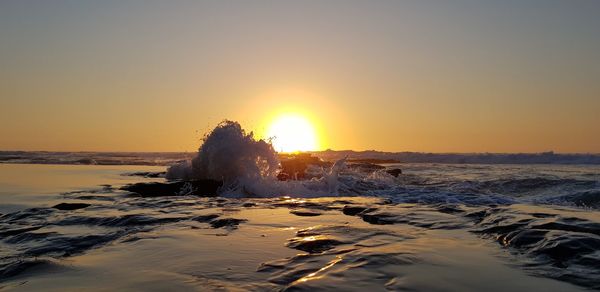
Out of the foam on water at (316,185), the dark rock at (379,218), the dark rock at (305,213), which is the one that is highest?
the foam on water at (316,185)

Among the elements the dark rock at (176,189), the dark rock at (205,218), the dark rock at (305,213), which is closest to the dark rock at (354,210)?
the dark rock at (305,213)

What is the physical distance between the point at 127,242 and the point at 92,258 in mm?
689

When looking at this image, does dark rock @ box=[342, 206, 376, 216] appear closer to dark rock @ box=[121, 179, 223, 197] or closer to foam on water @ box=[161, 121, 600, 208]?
foam on water @ box=[161, 121, 600, 208]

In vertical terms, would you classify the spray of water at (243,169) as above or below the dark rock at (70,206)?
above

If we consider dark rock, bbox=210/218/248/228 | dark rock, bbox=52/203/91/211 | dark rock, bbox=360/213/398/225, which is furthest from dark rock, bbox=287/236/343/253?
dark rock, bbox=52/203/91/211

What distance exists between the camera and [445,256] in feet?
13.1

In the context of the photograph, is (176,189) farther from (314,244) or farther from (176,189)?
(314,244)

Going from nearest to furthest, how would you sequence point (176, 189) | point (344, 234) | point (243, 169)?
1. point (344, 234)
2. point (176, 189)
3. point (243, 169)

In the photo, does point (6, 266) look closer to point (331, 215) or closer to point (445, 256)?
point (445, 256)

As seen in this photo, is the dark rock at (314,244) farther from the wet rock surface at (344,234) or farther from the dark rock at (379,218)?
the dark rock at (379,218)

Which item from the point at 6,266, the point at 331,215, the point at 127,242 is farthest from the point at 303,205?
the point at 6,266

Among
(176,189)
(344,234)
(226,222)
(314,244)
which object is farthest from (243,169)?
(314,244)

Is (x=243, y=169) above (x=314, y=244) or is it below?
above

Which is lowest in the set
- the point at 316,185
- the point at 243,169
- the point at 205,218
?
the point at 205,218
